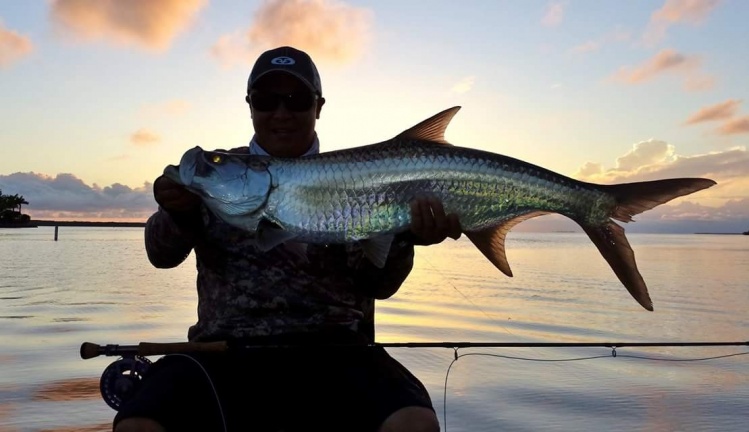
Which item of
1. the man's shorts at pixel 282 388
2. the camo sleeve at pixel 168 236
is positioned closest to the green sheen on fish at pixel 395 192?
the camo sleeve at pixel 168 236

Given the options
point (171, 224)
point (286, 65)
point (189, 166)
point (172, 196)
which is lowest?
point (171, 224)

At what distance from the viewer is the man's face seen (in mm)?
4379

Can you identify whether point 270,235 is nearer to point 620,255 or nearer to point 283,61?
point 283,61

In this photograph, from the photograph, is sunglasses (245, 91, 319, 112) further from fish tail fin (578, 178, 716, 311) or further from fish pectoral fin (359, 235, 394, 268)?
fish tail fin (578, 178, 716, 311)

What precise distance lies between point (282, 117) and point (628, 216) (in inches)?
90.6

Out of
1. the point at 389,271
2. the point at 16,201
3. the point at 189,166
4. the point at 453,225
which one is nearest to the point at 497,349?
the point at 389,271

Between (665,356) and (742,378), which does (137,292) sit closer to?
(665,356)

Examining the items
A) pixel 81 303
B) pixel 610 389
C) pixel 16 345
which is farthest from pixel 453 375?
pixel 81 303

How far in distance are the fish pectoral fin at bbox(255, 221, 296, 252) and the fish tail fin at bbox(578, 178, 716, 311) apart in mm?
1636

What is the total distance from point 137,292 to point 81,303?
2292mm

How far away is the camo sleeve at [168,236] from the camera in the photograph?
380cm

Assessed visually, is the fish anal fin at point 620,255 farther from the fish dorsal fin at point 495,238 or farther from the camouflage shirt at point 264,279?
the camouflage shirt at point 264,279

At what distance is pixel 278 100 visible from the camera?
439cm

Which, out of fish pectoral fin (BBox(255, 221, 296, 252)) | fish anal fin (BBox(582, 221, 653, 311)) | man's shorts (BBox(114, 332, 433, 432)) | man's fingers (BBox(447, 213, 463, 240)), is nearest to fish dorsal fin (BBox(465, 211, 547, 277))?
man's fingers (BBox(447, 213, 463, 240))
